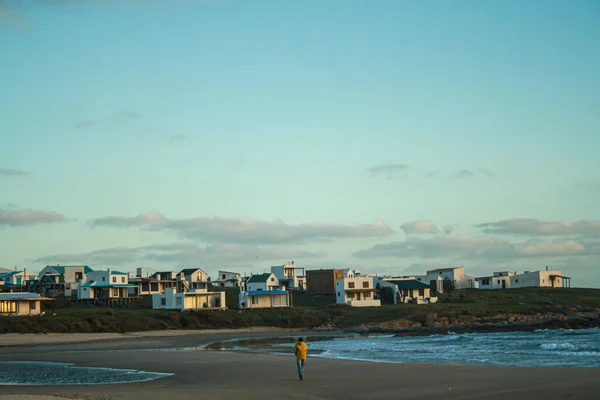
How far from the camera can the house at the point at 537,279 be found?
126125mm

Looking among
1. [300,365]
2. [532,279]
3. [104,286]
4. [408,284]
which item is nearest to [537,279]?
[532,279]

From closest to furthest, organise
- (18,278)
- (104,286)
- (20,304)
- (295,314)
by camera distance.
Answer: (20,304)
(295,314)
(104,286)
(18,278)

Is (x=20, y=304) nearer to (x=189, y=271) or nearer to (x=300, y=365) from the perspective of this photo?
(x=189, y=271)

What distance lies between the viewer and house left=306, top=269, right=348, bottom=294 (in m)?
108

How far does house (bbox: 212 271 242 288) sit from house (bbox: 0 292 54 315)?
2154 inches

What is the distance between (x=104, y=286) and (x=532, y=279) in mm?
77486

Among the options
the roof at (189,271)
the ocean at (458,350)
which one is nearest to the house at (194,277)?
the roof at (189,271)

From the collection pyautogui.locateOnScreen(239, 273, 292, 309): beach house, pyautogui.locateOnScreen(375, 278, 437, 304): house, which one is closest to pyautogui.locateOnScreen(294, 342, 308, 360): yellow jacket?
pyautogui.locateOnScreen(239, 273, 292, 309): beach house

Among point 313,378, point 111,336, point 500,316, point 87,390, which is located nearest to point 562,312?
Answer: point 500,316

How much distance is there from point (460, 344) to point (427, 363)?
18477mm

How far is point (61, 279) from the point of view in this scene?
104m

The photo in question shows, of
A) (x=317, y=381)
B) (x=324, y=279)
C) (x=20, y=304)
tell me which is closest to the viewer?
(x=317, y=381)

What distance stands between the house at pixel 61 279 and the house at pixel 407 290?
153 ft

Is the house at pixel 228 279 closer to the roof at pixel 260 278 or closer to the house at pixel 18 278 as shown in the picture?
the roof at pixel 260 278
